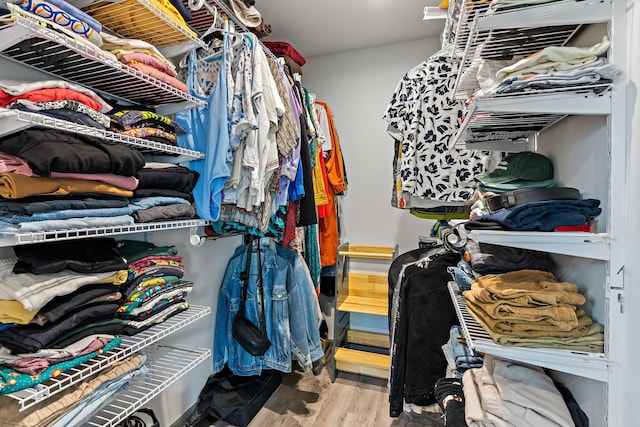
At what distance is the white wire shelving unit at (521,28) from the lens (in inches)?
28.9

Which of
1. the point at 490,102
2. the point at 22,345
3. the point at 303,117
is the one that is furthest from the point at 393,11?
the point at 22,345

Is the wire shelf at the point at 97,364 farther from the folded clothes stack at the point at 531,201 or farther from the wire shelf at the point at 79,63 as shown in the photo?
the folded clothes stack at the point at 531,201

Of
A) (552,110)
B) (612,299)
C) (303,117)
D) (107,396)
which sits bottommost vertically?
(107,396)

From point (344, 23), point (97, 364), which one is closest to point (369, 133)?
point (344, 23)

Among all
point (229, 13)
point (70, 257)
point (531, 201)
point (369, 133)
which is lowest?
point (70, 257)

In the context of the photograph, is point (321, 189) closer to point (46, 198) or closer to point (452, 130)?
point (452, 130)

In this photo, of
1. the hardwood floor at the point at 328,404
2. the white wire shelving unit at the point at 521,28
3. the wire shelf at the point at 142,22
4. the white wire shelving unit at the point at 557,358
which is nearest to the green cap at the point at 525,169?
the white wire shelving unit at the point at 521,28

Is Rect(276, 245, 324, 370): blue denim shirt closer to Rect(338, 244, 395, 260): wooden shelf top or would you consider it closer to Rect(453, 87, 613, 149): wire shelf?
Rect(338, 244, 395, 260): wooden shelf top

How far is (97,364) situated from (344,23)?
92.6 inches

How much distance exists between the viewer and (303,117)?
189 centimetres

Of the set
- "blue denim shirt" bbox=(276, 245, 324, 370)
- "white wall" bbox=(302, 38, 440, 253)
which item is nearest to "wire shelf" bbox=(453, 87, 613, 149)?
"blue denim shirt" bbox=(276, 245, 324, 370)

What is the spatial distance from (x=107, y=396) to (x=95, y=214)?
56 centimetres

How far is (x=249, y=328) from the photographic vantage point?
1870 mm

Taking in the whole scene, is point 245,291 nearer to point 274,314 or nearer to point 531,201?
point 274,314
